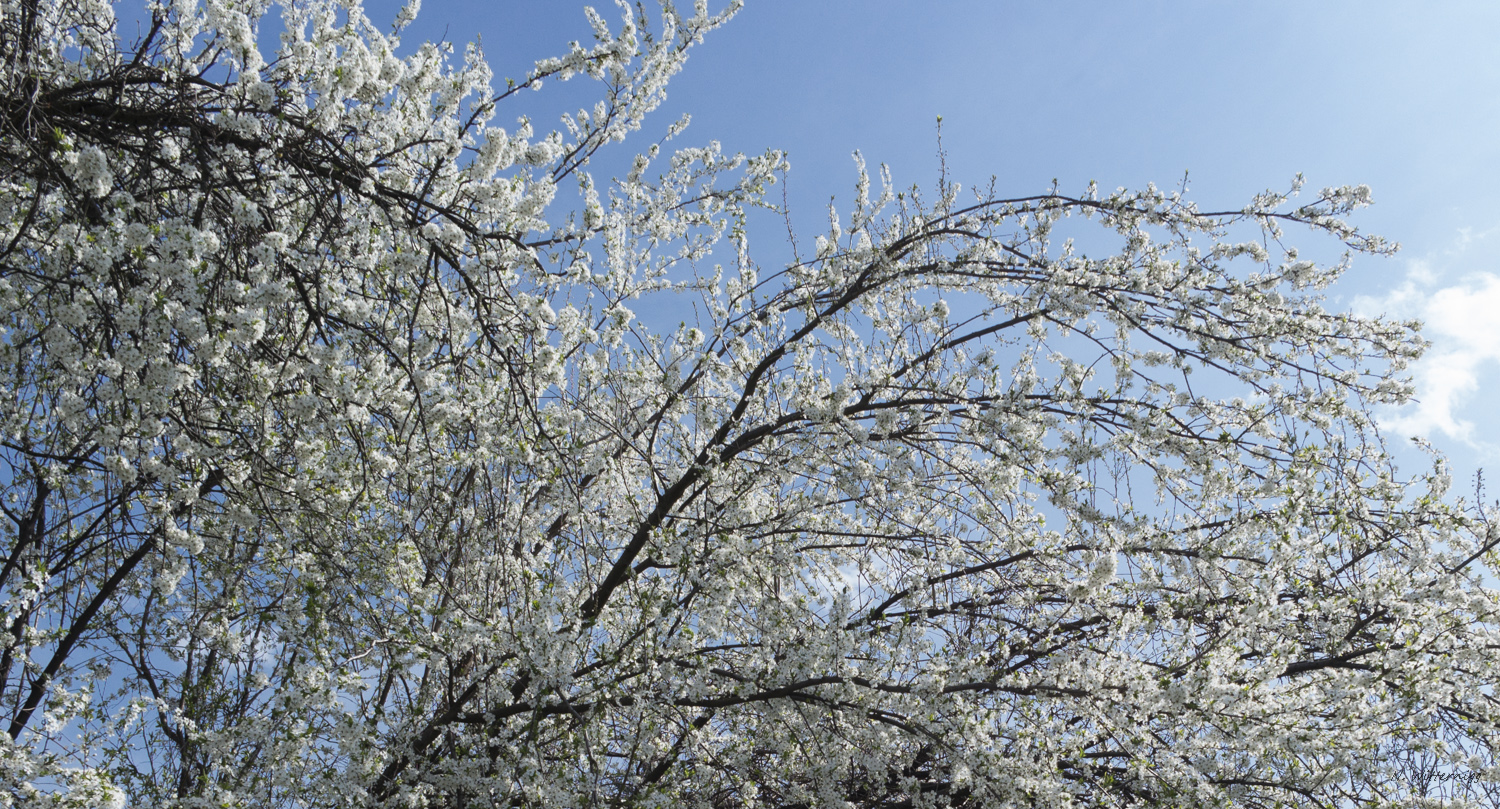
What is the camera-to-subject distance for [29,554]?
4.75m

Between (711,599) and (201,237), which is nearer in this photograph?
(201,237)

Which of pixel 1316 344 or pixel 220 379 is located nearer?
pixel 220 379

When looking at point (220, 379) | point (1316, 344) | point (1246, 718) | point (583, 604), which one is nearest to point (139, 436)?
point (220, 379)

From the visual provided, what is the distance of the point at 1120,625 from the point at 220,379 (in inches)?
186

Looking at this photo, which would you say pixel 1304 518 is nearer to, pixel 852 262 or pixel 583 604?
pixel 852 262

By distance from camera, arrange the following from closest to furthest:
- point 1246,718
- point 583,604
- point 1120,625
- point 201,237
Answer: point 201,237
point 1246,718
point 1120,625
point 583,604

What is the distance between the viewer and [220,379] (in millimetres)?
4207

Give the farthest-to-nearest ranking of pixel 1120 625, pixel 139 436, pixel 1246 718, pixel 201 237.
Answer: pixel 1120 625 < pixel 1246 718 < pixel 139 436 < pixel 201 237

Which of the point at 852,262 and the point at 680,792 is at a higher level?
the point at 852,262

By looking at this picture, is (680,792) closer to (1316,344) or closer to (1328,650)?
(1328,650)

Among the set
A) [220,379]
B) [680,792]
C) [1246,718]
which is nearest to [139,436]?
[220,379]

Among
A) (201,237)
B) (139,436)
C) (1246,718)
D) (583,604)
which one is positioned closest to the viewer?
(201,237)

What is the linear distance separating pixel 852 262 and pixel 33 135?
3972mm

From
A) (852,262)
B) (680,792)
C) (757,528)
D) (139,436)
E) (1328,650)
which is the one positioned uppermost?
(852,262)
